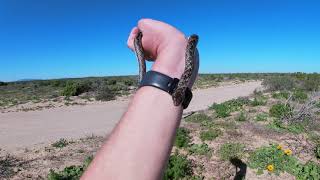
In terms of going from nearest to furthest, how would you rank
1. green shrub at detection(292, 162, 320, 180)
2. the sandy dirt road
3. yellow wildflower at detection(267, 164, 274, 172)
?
green shrub at detection(292, 162, 320, 180) → yellow wildflower at detection(267, 164, 274, 172) → the sandy dirt road

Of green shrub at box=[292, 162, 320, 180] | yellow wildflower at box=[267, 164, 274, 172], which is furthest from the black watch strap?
green shrub at box=[292, 162, 320, 180]

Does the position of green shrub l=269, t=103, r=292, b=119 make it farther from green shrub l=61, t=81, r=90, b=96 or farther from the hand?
green shrub l=61, t=81, r=90, b=96

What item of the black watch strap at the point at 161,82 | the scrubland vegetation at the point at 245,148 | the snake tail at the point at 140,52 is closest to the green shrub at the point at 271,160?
the scrubland vegetation at the point at 245,148

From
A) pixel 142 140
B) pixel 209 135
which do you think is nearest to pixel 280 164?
pixel 209 135

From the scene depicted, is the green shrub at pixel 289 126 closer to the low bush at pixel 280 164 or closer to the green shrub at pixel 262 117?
the green shrub at pixel 262 117

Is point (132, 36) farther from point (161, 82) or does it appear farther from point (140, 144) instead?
point (140, 144)

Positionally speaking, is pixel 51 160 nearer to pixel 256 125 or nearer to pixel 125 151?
pixel 256 125
